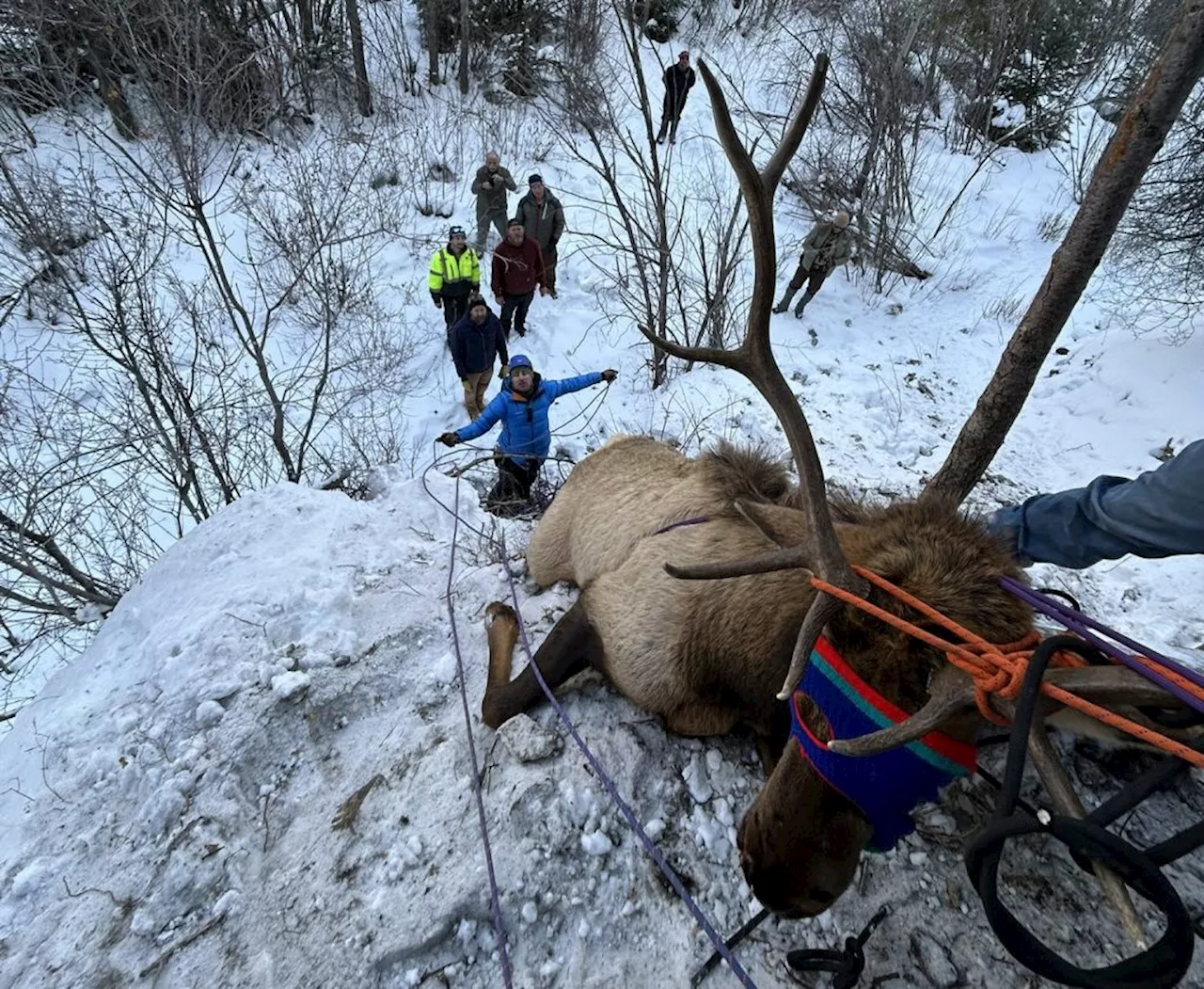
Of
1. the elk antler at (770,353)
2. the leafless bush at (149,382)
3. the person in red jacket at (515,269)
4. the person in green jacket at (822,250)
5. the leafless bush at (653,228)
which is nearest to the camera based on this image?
the elk antler at (770,353)

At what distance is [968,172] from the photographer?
42.7ft

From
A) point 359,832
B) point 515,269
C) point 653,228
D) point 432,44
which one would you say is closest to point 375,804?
point 359,832

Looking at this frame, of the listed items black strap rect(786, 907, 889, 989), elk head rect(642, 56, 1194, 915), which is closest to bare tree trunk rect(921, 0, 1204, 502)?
elk head rect(642, 56, 1194, 915)

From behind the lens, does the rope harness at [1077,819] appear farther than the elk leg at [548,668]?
No

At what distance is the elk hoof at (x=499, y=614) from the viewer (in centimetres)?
329

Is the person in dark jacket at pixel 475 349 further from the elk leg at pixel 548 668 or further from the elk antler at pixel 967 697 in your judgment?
the elk antler at pixel 967 697

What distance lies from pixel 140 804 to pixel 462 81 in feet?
49.9

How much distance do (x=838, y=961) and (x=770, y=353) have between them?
68.0 inches

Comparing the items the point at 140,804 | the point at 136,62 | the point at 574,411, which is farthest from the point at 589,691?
the point at 136,62

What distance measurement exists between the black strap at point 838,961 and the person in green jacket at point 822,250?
919 cm

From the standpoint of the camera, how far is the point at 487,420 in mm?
5469

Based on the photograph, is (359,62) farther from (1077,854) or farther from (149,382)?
(1077,854)

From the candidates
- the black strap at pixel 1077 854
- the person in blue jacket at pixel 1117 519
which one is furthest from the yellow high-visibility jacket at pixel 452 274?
the black strap at pixel 1077 854

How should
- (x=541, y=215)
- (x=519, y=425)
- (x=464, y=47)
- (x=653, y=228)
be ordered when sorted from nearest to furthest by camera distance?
(x=519, y=425) → (x=653, y=228) → (x=541, y=215) → (x=464, y=47)
